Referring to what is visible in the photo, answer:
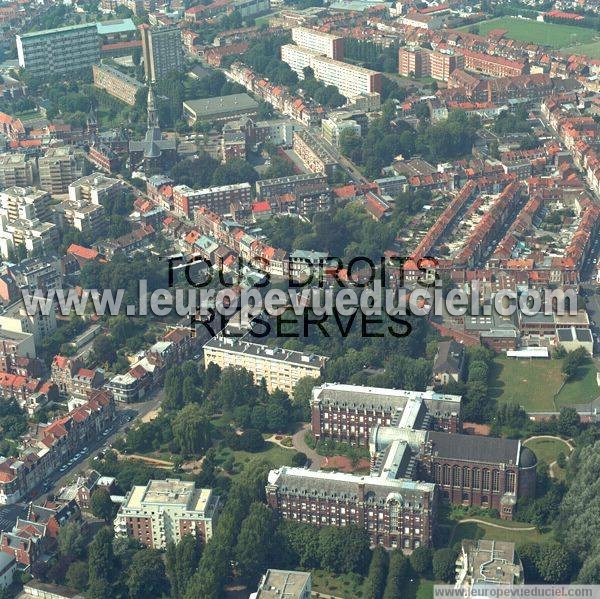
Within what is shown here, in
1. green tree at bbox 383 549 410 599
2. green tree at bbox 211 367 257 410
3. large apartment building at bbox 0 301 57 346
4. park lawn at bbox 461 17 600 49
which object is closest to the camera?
green tree at bbox 383 549 410 599

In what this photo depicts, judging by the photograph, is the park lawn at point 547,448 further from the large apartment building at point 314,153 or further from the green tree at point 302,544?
the large apartment building at point 314,153

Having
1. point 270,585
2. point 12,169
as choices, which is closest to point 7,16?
point 12,169

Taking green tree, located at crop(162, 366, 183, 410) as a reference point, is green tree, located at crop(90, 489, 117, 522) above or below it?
above

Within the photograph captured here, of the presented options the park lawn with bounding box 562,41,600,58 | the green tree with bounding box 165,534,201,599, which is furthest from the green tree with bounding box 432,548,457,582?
the park lawn with bounding box 562,41,600,58

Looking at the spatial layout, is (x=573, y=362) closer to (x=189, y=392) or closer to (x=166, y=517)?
(x=189, y=392)

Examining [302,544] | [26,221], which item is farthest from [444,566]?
[26,221]

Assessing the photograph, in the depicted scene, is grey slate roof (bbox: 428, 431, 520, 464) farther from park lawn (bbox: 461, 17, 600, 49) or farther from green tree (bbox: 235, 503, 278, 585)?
park lawn (bbox: 461, 17, 600, 49)

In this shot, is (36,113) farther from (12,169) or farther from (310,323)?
(310,323)
